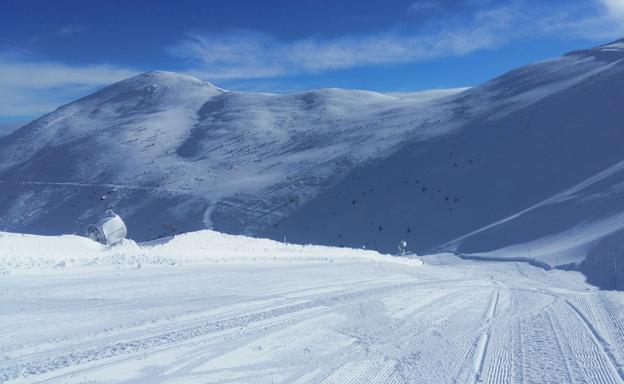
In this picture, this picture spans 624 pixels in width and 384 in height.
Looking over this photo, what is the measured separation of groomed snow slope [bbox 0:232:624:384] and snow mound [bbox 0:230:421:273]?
30 centimetres

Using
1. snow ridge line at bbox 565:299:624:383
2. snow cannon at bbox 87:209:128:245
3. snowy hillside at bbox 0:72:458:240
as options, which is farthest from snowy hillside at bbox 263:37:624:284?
snow cannon at bbox 87:209:128:245

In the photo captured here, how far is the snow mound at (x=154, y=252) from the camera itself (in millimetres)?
14913

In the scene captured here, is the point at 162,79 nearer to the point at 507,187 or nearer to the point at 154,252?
the point at 507,187

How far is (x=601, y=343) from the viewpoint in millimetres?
7559

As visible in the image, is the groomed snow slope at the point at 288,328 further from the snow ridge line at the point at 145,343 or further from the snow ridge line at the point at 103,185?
the snow ridge line at the point at 103,185

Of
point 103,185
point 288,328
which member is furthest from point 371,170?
point 288,328

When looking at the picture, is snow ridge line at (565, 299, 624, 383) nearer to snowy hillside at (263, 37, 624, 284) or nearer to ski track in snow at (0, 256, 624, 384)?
ski track in snow at (0, 256, 624, 384)

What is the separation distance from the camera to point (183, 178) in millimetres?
65188

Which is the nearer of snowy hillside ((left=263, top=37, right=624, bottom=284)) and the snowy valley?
the snowy valley

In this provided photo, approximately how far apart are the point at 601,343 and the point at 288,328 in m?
4.16

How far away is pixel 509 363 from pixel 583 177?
3480 cm

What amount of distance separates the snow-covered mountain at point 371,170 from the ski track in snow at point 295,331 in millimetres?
10604

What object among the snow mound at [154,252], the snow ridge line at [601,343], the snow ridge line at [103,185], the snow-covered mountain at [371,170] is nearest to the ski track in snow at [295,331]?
the snow ridge line at [601,343]

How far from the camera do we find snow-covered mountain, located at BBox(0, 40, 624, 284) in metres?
35.8
